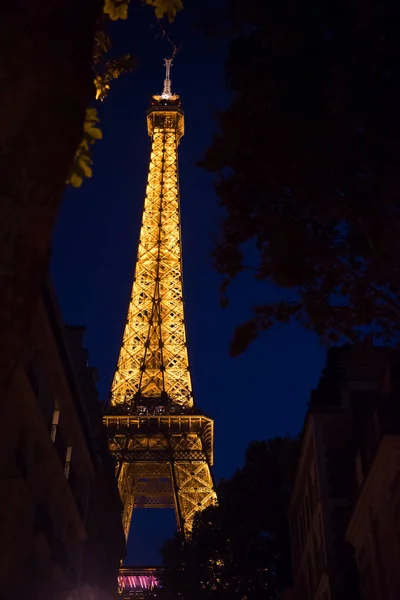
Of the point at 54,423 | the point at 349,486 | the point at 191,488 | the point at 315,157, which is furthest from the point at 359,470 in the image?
the point at 191,488

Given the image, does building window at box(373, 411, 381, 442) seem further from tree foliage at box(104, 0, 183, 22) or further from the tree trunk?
the tree trunk

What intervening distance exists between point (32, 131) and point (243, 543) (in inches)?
1341

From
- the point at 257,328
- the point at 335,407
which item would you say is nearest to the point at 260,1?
the point at 257,328

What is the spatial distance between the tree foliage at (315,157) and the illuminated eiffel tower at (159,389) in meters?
40.5

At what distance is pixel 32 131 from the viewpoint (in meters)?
4.00

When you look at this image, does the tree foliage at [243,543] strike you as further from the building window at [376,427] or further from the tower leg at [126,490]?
the tower leg at [126,490]

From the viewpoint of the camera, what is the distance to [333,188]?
11.8 m

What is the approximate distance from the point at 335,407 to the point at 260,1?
2016 cm

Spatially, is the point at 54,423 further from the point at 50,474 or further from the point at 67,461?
the point at 67,461

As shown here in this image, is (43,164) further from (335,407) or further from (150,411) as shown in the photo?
(150,411)

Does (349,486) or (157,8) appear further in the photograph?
(349,486)

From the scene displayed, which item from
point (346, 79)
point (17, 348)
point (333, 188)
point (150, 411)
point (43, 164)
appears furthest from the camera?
point (150, 411)

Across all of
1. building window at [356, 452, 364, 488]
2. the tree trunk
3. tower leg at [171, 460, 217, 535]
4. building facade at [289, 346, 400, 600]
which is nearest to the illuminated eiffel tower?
tower leg at [171, 460, 217, 535]

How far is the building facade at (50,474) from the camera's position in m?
18.9
